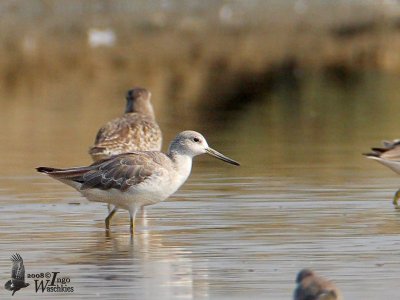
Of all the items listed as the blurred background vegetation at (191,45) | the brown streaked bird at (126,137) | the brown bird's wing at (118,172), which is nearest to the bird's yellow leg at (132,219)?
the brown bird's wing at (118,172)

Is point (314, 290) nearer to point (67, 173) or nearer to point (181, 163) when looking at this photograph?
point (181, 163)

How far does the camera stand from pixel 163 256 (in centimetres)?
1127

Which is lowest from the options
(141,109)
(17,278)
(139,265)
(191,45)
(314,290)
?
(314,290)

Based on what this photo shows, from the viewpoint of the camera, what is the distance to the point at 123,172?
1254 centimetres

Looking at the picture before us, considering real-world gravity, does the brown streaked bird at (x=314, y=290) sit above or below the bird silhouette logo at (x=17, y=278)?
below

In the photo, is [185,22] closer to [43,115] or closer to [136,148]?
[43,115]

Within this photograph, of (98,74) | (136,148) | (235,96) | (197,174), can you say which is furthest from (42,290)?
(98,74)

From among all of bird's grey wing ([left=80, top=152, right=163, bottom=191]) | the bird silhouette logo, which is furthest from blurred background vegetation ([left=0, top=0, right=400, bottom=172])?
the bird silhouette logo

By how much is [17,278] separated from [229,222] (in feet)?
10.7

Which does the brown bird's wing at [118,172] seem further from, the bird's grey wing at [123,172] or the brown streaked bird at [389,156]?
the brown streaked bird at [389,156]

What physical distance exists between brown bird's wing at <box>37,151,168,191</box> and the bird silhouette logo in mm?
2031

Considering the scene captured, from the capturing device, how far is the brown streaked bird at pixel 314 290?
319 inches

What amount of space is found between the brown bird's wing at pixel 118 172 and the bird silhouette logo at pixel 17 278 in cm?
203

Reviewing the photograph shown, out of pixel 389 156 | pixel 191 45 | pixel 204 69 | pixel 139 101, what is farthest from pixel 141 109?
pixel 191 45
